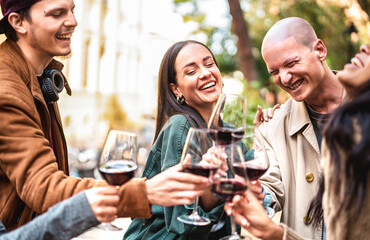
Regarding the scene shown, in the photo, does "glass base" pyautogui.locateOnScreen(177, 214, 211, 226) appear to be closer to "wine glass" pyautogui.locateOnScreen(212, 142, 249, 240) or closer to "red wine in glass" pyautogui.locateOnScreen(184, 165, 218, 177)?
"wine glass" pyautogui.locateOnScreen(212, 142, 249, 240)

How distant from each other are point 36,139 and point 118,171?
47 centimetres

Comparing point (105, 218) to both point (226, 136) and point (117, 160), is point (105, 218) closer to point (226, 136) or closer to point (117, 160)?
point (117, 160)

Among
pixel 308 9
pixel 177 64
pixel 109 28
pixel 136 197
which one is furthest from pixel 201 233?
pixel 109 28

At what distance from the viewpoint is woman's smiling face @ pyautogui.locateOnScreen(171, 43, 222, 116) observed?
2.48 meters

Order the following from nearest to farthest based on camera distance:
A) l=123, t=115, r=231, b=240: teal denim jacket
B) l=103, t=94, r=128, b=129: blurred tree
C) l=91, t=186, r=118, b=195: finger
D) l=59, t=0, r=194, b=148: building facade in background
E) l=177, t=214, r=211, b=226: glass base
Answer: l=91, t=186, r=118, b=195: finger, l=177, t=214, r=211, b=226: glass base, l=123, t=115, r=231, b=240: teal denim jacket, l=59, t=0, r=194, b=148: building facade in background, l=103, t=94, r=128, b=129: blurred tree

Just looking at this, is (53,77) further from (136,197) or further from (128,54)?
(128,54)

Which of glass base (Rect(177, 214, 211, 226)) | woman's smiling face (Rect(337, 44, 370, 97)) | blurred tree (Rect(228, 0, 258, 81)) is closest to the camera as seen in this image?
woman's smiling face (Rect(337, 44, 370, 97))

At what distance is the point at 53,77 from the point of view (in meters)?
2.37

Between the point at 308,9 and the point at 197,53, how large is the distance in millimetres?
8770

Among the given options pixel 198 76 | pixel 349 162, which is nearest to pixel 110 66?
pixel 198 76

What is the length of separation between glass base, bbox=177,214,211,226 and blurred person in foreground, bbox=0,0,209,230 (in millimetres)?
174

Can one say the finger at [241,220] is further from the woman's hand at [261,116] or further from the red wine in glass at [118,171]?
the woman's hand at [261,116]

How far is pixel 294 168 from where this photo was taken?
8.33ft

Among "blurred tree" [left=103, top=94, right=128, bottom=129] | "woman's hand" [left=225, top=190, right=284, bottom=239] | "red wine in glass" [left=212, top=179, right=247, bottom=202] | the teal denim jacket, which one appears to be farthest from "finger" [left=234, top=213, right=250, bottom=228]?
"blurred tree" [left=103, top=94, right=128, bottom=129]
